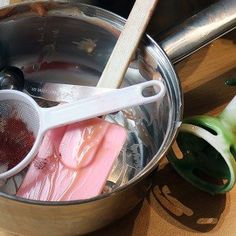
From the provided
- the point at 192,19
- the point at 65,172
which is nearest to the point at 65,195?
the point at 65,172

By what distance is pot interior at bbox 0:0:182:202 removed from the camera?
0.53 metres

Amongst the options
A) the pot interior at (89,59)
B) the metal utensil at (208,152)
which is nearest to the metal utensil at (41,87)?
the pot interior at (89,59)

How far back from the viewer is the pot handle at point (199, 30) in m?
0.53

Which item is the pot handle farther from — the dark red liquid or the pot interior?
the dark red liquid

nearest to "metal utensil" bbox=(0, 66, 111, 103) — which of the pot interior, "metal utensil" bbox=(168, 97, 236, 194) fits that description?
the pot interior

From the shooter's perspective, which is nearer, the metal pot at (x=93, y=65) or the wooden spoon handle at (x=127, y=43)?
the metal pot at (x=93, y=65)

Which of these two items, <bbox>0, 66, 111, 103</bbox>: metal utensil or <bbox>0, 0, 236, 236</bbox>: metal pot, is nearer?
<bbox>0, 0, 236, 236</bbox>: metal pot

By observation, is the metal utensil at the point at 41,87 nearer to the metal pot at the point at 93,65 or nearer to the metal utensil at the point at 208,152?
the metal pot at the point at 93,65

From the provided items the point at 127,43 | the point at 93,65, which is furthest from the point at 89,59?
the point at 127,43

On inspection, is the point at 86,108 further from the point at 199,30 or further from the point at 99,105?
the point at 199,30

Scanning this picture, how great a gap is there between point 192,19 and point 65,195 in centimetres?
25

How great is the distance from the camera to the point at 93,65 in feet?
2.05

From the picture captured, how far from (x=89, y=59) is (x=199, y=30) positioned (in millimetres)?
160

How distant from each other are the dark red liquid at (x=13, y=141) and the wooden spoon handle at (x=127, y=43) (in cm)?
10
